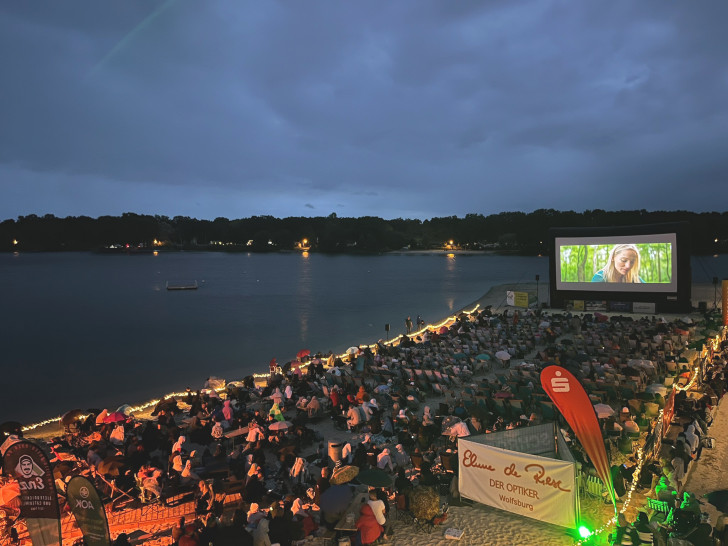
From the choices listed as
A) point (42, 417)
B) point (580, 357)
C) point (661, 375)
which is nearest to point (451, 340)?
point (580, 357)

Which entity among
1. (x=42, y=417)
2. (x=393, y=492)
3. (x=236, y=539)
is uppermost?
(x=236, y=539)

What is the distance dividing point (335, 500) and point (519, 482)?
9.64 ft

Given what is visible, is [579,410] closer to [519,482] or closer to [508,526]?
[519,482]

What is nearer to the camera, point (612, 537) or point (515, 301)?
point (612, 537)

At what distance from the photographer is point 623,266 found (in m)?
28.0

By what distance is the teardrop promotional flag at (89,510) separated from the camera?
6.00 metres

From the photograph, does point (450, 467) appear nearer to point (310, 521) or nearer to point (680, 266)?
point (310, 521)

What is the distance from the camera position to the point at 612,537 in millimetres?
6672

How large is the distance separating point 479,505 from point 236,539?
423 centimetres

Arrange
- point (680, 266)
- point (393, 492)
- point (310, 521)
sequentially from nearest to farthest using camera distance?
point (310, 521)
point (393, 492)
point (680, 266)

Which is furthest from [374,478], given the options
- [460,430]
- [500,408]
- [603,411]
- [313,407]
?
[603,411]

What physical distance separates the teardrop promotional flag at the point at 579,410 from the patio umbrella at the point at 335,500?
3646 millimetres

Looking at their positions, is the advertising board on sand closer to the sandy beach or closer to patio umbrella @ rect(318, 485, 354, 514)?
the sandy beach

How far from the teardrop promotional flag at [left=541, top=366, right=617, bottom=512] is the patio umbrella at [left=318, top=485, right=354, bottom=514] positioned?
3.65m
